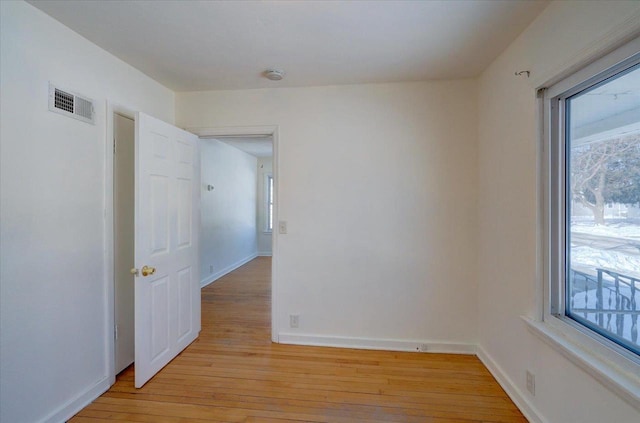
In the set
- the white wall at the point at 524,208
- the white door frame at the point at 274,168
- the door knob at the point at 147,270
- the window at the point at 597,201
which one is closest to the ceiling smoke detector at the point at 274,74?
the white door frame at the point at 274,168

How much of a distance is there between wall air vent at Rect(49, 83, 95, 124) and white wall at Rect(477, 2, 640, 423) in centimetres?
288

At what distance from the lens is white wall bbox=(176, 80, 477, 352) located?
269 centimetres

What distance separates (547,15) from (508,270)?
160 cm

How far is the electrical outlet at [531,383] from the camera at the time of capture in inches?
72.2

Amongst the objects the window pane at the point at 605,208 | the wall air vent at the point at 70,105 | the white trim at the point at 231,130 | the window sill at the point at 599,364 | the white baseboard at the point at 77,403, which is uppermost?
the white trim at the point at 231,130

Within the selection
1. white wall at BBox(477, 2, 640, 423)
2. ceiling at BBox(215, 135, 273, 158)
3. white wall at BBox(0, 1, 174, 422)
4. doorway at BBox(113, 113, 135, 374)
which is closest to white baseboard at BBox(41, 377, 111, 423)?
white wall at BBox(0, 1, 174, 422)

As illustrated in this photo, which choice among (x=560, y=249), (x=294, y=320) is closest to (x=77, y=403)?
(x=294, y=320)

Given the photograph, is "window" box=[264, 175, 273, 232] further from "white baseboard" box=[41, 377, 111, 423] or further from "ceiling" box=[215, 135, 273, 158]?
"white baseboard" box=[41, 377, 111, 423]

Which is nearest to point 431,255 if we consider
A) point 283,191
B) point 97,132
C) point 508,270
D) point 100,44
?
point 508,270

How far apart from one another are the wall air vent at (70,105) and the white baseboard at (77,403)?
1827 millimetres

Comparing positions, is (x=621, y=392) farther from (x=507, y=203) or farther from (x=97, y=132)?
(x=97, y=132)

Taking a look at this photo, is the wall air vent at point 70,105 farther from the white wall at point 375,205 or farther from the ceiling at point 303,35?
the white wall at point 375,205

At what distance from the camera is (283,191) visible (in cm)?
287

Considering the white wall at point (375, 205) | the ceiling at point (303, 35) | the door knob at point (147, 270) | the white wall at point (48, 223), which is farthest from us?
the white wall at point (375, 205)
